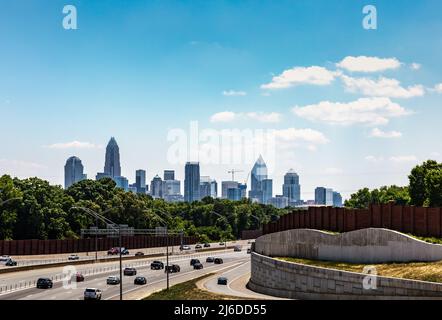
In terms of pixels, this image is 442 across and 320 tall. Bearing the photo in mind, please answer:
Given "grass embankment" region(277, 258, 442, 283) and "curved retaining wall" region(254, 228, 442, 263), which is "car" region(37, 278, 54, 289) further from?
"grass embankment" region(277, 258, 442, 283)

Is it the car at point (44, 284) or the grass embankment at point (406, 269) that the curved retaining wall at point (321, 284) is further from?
the car at point (44, 284)

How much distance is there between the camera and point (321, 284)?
212 ft

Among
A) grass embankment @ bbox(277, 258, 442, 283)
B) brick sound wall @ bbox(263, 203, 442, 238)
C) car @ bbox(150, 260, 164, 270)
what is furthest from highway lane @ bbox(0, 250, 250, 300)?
grass embankment @ bbox(277, 258, 442, 283)

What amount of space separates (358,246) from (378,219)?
163 inches

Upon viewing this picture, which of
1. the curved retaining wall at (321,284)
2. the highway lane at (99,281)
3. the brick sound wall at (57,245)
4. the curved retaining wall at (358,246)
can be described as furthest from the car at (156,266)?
the curved retaining wall at (358,246)

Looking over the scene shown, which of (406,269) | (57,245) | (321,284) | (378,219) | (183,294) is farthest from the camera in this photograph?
(57,245)

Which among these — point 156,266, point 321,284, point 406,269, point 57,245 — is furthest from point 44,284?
point 57,245

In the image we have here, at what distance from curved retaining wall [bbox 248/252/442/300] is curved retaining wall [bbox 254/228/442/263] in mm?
4204

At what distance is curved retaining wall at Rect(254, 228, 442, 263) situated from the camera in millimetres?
63375

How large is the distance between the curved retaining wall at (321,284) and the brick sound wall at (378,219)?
8.10m

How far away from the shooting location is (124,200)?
7318 inches

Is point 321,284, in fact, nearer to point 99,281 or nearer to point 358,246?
point 358,246
